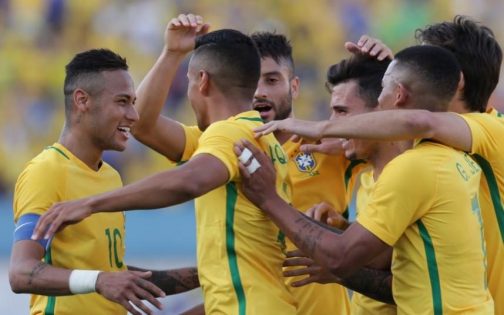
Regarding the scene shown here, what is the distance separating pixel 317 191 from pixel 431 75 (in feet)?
4.86

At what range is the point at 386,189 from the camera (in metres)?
5.23

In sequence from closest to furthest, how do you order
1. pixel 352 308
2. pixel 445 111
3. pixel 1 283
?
pixel 445 111, pixel 352 308, pixel 1 283

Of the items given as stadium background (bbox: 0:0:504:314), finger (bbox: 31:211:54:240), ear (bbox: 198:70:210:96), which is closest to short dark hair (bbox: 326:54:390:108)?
ear (bbox: 198:70:210:96)

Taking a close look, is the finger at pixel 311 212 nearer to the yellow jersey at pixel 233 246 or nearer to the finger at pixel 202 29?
the yellow jersey at pixel 233 246

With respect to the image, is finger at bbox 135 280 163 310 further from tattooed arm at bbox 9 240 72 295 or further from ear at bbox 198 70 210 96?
ear at bbox 198 70 210 96

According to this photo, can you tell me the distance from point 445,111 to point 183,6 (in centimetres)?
928

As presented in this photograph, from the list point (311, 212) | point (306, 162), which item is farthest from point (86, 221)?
point (306, 162)

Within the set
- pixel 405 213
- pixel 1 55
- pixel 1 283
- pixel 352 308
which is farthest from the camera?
pixel 1 55

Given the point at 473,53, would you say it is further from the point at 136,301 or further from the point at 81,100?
the point at 136,301

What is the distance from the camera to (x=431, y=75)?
5430 millimetres

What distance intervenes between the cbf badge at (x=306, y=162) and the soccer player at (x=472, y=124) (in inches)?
40.6

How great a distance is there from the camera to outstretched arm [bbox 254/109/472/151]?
5258mm

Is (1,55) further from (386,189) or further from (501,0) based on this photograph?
(386,189)

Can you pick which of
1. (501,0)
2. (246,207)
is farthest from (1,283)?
(501,0)
